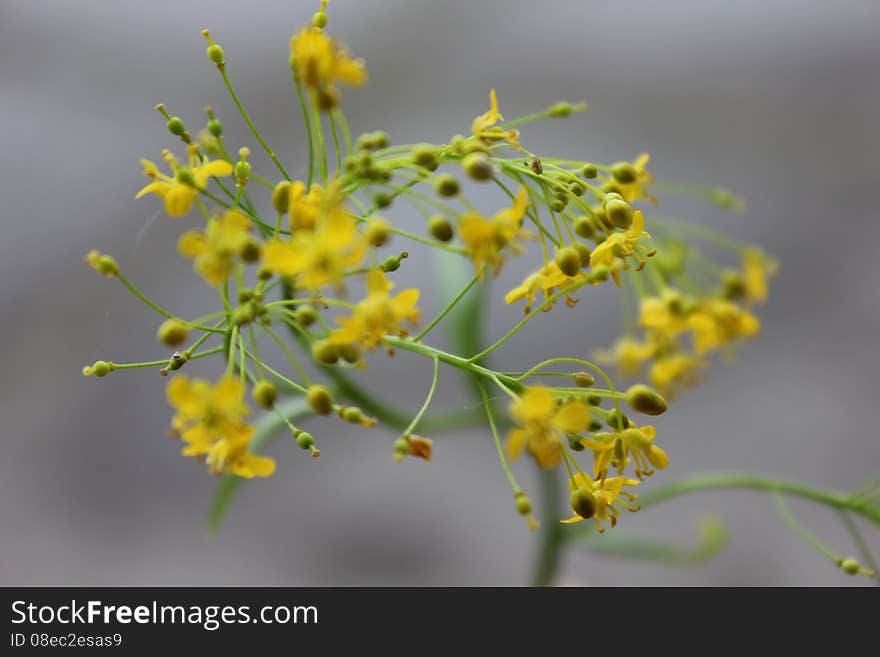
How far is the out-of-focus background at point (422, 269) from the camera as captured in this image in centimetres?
119

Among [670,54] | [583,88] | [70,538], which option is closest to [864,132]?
[670,54]

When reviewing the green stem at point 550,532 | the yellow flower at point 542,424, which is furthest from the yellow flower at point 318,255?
the green stem at point 550,532

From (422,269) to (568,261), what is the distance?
891mm

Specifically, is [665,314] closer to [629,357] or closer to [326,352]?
[629,357]

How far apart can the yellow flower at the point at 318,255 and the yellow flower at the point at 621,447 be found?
0.17 metres

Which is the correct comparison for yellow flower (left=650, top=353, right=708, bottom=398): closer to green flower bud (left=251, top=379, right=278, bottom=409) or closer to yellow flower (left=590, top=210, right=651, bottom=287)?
yellow flower (left=590, top=210, right=651, bottom=287)

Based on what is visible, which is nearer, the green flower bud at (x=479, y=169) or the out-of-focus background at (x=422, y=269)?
the green flower bud at (x=479, y=169)

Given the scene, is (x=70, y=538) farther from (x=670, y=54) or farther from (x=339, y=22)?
(x=670, y=54)

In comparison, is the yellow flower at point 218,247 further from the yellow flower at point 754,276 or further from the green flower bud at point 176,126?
the yellow flower at point 754,276

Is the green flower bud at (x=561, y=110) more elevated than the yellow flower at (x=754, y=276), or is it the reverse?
the yellow flower at (x=754, y=276)

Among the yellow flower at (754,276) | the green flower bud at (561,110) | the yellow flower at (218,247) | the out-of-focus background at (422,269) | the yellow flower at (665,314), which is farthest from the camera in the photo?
the out-of-focus background at (422,269)
